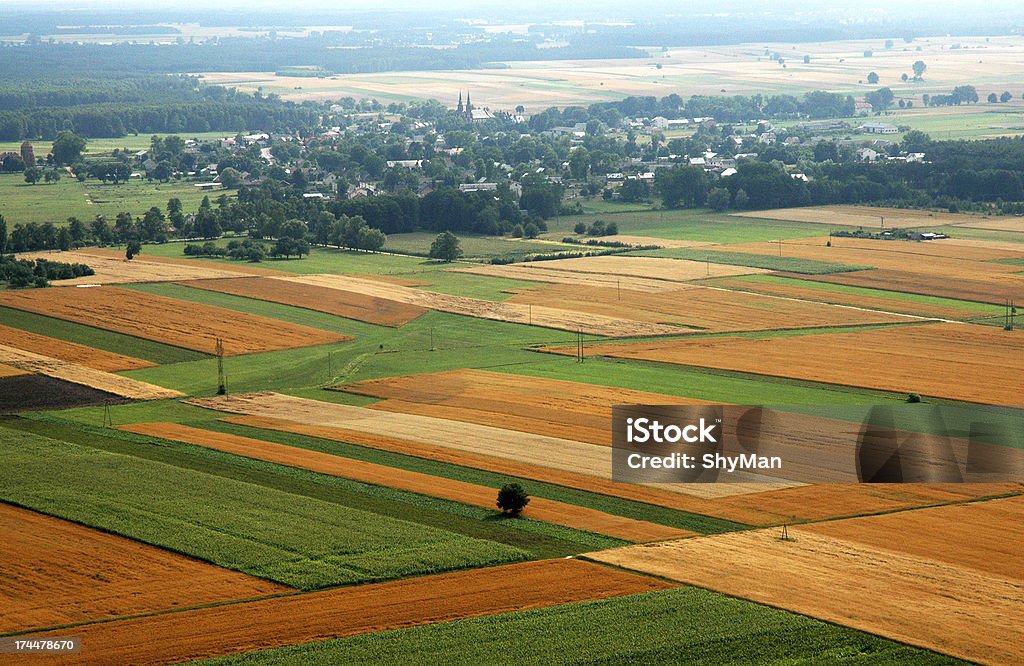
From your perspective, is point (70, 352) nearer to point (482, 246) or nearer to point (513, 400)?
point (513, 400)

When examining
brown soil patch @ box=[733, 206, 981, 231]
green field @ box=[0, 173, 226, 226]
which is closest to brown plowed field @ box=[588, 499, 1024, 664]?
brown soil patch @ box=[733, 206, 981, 231]

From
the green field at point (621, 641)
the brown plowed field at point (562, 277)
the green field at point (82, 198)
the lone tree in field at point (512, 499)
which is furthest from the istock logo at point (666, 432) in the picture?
the green field at point (82, 198)

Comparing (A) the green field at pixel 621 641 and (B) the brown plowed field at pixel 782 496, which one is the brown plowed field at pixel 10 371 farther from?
(A) the green field at pixel 621 641

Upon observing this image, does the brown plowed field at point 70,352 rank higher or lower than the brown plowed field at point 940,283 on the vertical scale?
lower

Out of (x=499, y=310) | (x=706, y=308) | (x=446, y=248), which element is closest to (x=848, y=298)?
(x=706, y=308)

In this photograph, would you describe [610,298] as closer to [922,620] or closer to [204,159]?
[922,620]
